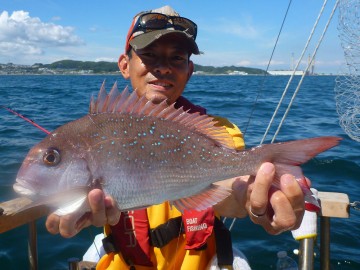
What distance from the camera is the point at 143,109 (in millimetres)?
2400

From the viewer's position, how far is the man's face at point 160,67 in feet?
11.1

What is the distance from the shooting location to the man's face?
3377mm

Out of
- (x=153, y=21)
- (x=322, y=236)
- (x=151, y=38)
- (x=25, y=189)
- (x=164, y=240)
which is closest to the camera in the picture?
(x=25, y=189)

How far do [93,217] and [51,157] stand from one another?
0.51m

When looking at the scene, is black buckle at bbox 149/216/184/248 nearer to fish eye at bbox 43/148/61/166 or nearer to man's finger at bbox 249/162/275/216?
man's finger at bbox 249/162/275/216

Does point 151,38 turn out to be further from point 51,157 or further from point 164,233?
point 164,233

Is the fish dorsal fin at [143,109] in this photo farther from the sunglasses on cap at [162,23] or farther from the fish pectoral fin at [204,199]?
the sunglasses on cap at [162,23]

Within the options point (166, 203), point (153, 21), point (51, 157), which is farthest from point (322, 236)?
point (51, 157)

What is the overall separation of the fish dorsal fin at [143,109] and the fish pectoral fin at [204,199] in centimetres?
31

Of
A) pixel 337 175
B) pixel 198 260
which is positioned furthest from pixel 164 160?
pixel 337 175

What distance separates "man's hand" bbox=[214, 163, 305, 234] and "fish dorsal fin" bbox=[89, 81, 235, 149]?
0.34 metres

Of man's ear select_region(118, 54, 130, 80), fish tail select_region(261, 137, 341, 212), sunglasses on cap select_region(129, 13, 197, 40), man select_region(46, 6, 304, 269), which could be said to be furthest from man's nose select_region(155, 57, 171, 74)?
fish tail select_region(261, 137, 341, 212)

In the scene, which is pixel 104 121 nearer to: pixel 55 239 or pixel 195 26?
pixel 195 26

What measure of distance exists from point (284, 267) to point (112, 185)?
311 cm
